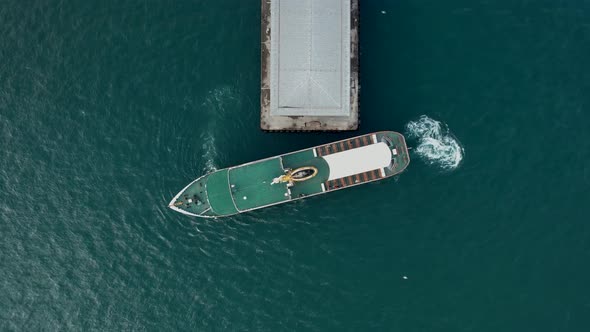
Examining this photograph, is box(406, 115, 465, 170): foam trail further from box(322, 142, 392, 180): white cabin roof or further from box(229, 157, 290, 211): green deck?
box(229, 157, 290, 211): green deck

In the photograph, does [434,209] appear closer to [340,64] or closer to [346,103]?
[346,103]

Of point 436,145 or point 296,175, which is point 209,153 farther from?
point 436,145

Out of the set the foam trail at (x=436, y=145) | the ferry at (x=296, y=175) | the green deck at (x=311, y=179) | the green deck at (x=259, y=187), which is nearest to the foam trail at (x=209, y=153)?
the ferry at (x=296, y=175)

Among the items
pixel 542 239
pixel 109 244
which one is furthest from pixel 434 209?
pixel 109 244

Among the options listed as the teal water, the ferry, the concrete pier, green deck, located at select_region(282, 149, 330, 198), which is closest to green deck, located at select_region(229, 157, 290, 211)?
the ferry

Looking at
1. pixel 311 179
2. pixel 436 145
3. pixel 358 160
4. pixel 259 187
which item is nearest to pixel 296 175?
pixel 311 179

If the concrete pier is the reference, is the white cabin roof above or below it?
below
